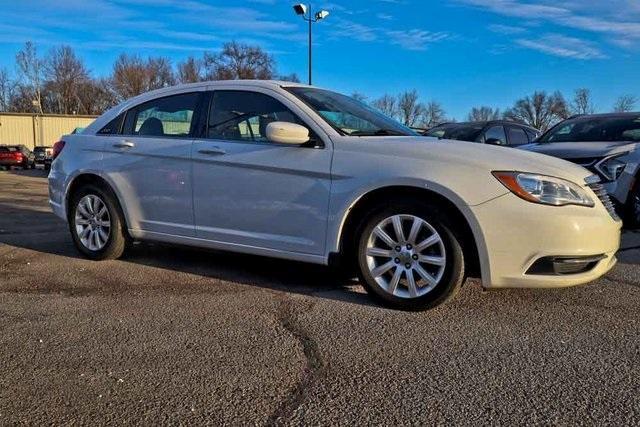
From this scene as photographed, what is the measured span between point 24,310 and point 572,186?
149 inches

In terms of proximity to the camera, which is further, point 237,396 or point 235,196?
point 235,196

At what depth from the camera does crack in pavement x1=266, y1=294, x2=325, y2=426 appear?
250 centimetres

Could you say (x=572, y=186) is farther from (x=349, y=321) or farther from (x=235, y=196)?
(x=235, y=196)

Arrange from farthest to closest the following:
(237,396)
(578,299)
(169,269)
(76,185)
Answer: (76,185) → (169,269) → (578,299) → (237,396)

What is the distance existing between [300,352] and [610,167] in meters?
5.01

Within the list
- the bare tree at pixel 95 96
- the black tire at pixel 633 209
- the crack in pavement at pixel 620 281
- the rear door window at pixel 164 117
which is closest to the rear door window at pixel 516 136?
the black tire at pixel 633 209

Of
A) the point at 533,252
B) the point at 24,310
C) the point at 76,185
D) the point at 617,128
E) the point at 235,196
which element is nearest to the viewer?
the point at 533,252

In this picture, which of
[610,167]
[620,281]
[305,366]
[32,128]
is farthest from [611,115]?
[32,128]

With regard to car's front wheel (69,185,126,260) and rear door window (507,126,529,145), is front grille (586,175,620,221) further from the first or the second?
rear door window (507,126,529,145)

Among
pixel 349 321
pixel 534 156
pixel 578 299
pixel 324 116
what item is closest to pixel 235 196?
pixel 324 116

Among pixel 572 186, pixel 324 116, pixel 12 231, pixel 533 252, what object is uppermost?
pixel 324 116

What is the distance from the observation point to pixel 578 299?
165 inches

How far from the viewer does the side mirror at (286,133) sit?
4.09m

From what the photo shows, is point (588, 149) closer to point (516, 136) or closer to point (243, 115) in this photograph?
point (516, 136)
